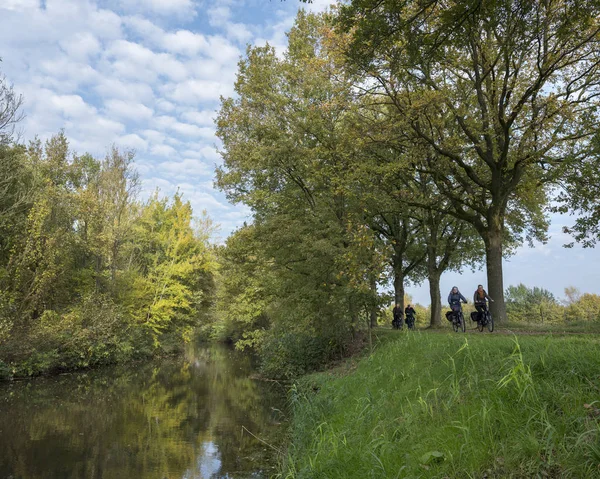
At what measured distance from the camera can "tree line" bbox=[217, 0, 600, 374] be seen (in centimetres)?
1542

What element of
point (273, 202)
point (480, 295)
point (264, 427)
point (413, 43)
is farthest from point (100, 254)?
point (413, 43)

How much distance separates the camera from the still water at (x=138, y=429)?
8.20 m

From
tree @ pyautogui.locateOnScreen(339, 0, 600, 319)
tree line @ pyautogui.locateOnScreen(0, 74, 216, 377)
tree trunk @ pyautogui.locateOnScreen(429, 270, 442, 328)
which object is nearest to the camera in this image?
tree @ pyautogui.locateOnScreen(339, 0, 600, 319)

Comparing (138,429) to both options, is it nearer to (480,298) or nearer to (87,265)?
(480,298)

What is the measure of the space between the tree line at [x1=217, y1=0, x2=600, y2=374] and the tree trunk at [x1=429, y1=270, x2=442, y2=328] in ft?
1.96

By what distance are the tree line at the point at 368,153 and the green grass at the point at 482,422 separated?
26.0ft

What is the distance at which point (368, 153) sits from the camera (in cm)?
1983

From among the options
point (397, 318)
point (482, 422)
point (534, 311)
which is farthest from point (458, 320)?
point (534, 311)

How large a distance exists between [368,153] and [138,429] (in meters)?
14.8

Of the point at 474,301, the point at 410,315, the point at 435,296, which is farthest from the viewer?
the point at 435,296

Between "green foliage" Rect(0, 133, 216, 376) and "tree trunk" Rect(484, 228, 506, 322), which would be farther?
"green foliage" Rect(0, 133, 216, 376)

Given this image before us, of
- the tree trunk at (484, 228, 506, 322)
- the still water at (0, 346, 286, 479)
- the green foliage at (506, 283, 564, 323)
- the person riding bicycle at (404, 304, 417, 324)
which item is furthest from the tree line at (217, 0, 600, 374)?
the green foliage at (506, 283, 564, 323)

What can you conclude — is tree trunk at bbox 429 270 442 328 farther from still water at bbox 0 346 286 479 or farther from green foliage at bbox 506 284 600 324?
still water at bbox 0 346 286 479

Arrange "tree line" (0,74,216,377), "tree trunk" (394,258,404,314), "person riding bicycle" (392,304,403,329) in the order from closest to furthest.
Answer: "tree line" (0,74,216,377) → "person riding bicycle" (392,304,403,329) → "tree trunk" (394,258,404,314)
